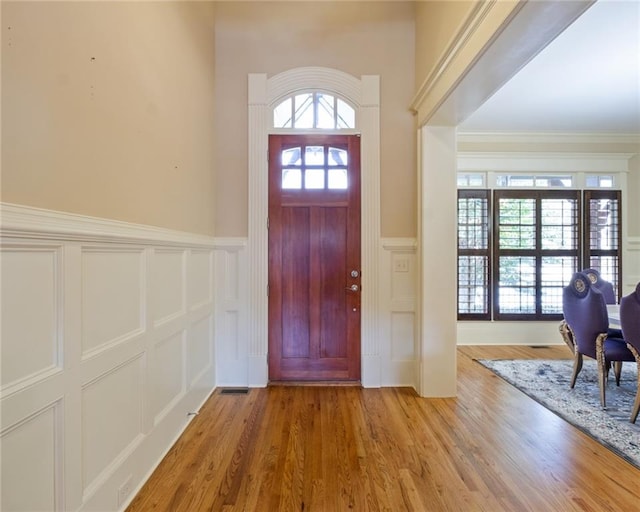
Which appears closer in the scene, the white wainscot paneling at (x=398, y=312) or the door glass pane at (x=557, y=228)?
the white wainscot paneling at (x=398, y=312)

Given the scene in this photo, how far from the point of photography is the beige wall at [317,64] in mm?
2893

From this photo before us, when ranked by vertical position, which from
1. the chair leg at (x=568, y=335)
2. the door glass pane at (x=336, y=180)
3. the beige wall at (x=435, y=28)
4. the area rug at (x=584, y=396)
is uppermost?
the beige wall at (x=435, y=28)

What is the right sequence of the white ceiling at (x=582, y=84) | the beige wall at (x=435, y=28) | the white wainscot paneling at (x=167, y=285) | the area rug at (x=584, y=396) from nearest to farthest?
1. the white wainscot paneling at (x=167, y=285)
2. the beige wall at (x=435, y=28)
3. the area rug at (x=584, y=396)
4. the white ceiling at (x=582, y=84)

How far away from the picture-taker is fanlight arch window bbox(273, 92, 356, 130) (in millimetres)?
2971

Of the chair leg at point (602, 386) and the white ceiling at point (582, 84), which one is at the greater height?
the white ceiling at point (582, 84)

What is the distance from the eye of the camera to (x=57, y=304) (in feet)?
3.64

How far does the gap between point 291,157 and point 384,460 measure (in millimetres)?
2512

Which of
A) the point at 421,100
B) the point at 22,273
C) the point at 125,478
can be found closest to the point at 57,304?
the point at 22,273

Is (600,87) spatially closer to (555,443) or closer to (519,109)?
(519,109)

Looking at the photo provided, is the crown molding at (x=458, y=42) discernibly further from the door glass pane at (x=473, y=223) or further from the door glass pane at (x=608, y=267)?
the door glass pane at (x=608, y=267)

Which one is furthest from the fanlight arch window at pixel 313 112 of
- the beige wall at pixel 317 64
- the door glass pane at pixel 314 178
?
the door glass pane at pixel 314 178

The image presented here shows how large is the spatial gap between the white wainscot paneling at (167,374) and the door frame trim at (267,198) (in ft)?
2.68

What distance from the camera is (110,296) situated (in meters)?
1.40

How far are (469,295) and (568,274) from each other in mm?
→ 1456
